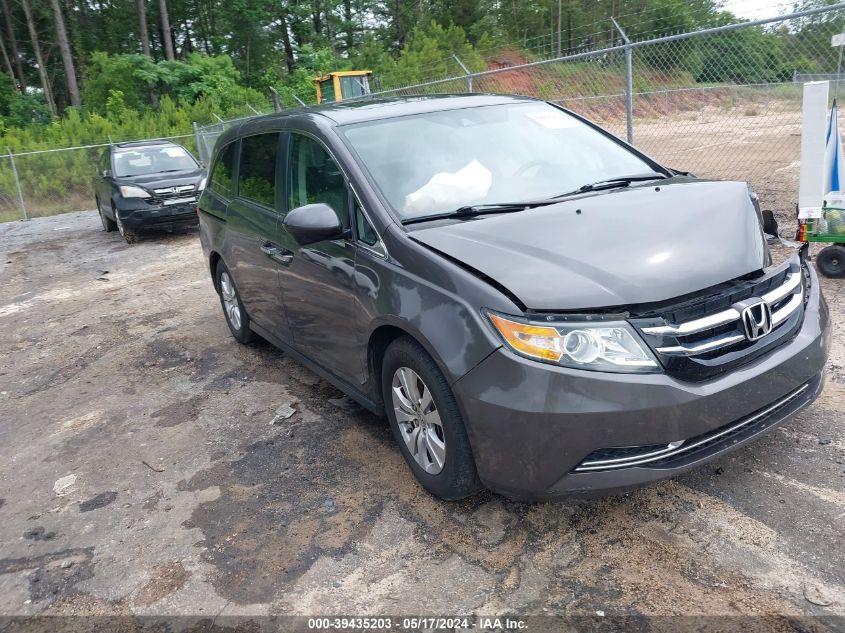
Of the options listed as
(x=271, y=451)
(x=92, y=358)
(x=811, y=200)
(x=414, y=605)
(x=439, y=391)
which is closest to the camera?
(x=414, y=605)

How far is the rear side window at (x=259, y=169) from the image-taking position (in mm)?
4469

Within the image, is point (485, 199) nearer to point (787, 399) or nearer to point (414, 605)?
point (787, 399)

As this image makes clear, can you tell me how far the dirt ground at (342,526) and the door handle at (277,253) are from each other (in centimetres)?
97

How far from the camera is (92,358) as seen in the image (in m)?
6.21

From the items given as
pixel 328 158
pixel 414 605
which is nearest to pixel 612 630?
pixel 414 605

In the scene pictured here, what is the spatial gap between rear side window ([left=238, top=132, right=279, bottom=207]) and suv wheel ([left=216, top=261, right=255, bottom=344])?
0.86 meters

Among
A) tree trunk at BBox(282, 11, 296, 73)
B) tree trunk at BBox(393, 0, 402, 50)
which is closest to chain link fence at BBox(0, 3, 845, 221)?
tree trunk at BBox(282, 11, 296, 73)

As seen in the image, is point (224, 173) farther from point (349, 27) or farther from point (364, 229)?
point (349, 27)

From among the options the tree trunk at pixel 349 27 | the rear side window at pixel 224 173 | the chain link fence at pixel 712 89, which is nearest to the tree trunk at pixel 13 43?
the tree trunk at pixel 349 27

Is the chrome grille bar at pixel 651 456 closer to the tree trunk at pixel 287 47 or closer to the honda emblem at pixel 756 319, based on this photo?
the honda emblem at pixel 756 319

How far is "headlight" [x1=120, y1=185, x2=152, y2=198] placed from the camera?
1199cm

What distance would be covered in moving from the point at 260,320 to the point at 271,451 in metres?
1.30

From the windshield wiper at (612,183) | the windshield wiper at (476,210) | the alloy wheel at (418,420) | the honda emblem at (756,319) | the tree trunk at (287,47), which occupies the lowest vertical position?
the alloy wheel at (418,420)

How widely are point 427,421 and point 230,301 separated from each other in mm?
3211
